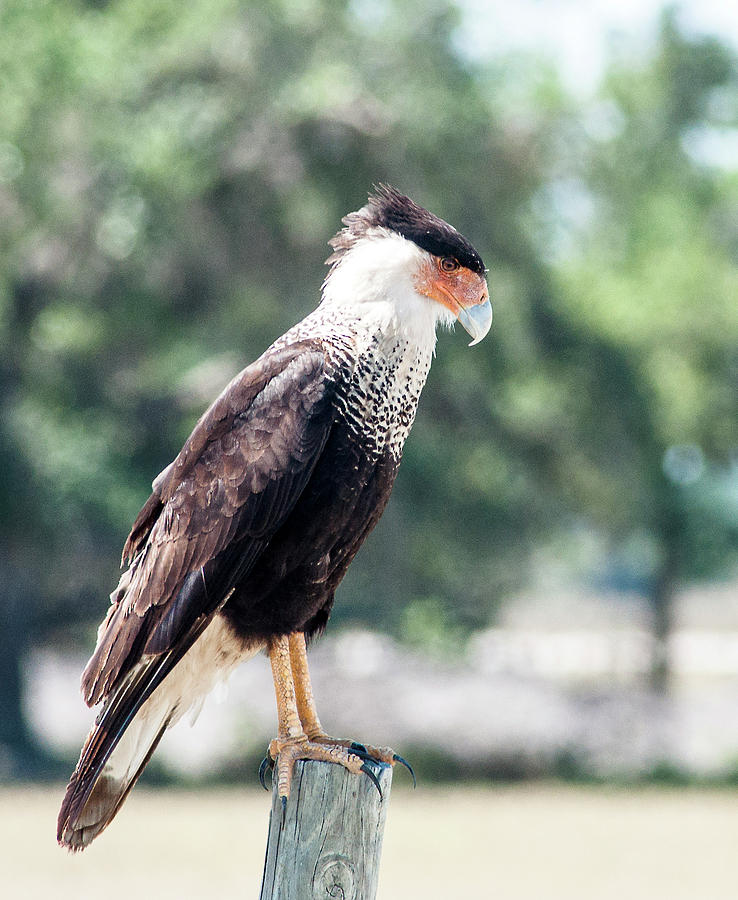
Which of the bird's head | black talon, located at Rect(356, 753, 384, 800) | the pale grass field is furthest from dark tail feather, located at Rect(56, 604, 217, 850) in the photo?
the pale grass field

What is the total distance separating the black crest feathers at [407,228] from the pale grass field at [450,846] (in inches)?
253

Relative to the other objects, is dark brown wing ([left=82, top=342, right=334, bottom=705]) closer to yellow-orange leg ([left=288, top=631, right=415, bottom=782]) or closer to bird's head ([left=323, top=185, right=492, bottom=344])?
bird's head ([left=323, top=185, right=492, bottom=344])

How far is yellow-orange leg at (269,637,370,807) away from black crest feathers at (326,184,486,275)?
108cm

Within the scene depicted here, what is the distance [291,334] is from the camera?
3.22 metres

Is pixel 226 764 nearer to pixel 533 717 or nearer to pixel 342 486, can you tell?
pixel 533 717

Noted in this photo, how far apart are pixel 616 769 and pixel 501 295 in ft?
17.9

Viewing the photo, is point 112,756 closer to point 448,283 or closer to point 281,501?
point 281,501

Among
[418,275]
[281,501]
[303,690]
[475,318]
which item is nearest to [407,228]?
[418,275]

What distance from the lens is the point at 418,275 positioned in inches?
124

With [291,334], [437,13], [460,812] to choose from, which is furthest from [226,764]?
[291,334]

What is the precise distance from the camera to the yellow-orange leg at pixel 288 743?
117 inches

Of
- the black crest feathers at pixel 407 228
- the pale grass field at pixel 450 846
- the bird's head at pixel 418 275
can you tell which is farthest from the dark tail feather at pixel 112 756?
the pale grass field at pixel 450 846

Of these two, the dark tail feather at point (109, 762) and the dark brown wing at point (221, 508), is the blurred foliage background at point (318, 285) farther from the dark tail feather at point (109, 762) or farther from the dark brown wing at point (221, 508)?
the dark tail feather at point (109, 762)

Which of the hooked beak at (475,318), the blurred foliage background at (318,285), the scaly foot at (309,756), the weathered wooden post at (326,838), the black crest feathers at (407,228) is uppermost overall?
the blurred foliage background at (318,285)
